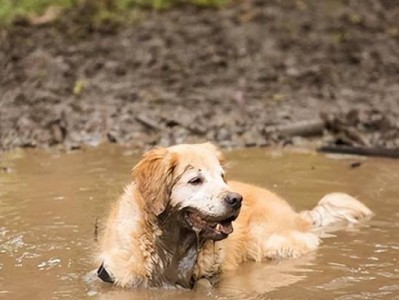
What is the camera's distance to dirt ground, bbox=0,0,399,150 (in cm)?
1405

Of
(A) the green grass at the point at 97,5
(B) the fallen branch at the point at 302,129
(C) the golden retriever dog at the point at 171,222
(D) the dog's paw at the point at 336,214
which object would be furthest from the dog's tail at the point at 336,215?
(A) the green grass at the point at 97,5

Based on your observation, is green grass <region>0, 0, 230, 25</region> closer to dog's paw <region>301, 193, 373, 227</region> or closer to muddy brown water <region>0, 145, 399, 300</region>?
muddy brown water <region>0, 145, 399, 300</region>

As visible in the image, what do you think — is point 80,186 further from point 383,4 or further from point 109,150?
point 383,4

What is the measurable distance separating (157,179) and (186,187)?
0.24 meters

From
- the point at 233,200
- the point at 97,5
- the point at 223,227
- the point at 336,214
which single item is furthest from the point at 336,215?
the point at 97,5

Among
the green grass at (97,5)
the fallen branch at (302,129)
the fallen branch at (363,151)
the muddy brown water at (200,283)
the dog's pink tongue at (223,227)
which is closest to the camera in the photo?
the dog's pink tongue at (223,227)

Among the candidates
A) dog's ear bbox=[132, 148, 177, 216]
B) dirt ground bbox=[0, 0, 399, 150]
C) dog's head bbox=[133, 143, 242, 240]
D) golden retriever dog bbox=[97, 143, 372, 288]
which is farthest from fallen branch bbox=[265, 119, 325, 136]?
dog's ear bbox=[132, 148, 177, 216]

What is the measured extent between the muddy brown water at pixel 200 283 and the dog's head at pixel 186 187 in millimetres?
544

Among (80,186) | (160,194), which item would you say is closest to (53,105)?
(80,186)

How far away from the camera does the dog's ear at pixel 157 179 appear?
23.4ft

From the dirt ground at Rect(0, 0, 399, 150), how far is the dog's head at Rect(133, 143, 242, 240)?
6.38 metres

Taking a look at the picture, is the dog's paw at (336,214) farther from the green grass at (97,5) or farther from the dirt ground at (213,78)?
the green grass at (97,5)

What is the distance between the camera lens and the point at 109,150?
13352 millimetres

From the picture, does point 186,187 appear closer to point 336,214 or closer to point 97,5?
point 336,214
